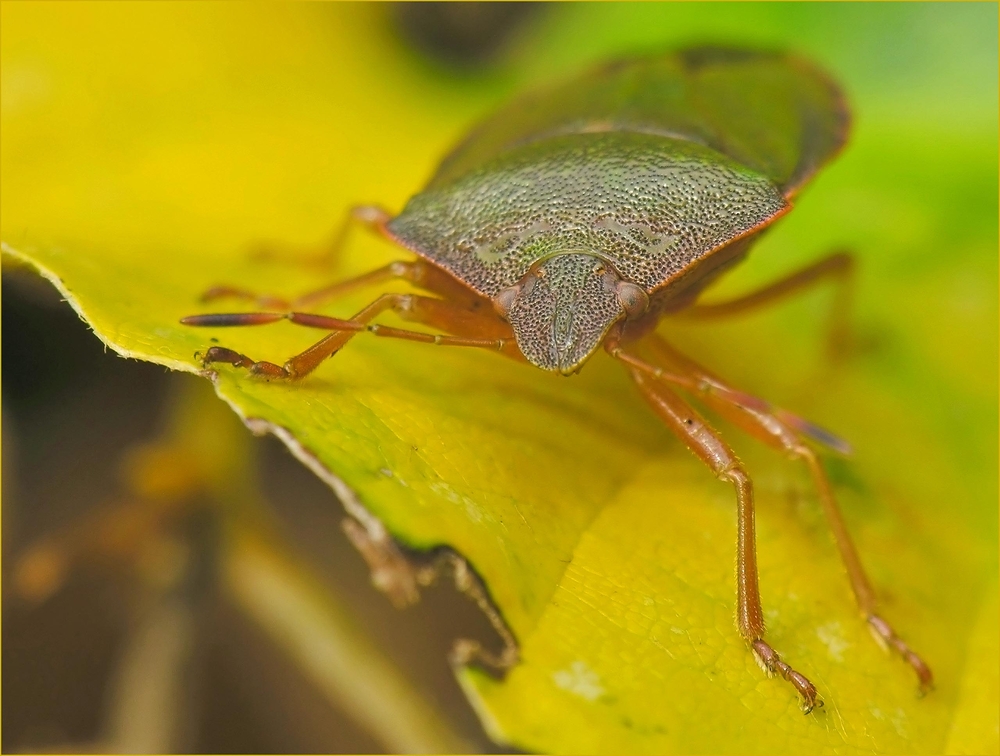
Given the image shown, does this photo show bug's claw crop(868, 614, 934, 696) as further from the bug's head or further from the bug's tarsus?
the bug's tarsus

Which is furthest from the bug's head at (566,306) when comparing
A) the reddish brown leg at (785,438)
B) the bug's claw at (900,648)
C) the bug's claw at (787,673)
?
the bug's claw at (900,648)

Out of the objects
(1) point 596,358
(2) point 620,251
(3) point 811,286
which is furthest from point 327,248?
(3) point 811,286

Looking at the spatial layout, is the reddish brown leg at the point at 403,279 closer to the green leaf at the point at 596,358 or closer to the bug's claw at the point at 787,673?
the green leaf at the point at 596,358

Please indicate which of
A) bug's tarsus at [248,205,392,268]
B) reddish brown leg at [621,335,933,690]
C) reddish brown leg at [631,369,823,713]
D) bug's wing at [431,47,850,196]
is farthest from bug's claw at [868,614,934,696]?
bug's tarsus at [248,205,392,268]

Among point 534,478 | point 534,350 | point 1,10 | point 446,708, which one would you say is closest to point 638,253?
point 534,350

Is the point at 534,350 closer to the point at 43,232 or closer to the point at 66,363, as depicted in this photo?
the point at 43,232

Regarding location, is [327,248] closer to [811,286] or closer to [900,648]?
[811,286]
